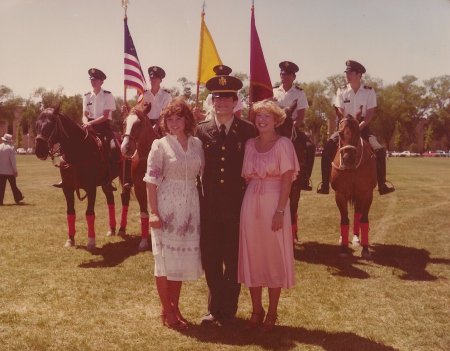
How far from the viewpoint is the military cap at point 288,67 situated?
379 inches

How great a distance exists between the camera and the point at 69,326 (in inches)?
233

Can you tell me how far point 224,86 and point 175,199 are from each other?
4.58ft

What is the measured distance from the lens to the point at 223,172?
568cm

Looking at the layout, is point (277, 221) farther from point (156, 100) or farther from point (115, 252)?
point (156, 100)

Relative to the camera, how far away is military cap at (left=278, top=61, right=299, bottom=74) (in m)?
9.62

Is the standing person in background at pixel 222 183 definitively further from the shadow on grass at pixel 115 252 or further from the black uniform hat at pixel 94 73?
the black uniform hat at pixel 94 73

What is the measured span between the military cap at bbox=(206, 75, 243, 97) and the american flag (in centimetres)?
511

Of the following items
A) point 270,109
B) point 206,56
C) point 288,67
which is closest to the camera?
point 270,109

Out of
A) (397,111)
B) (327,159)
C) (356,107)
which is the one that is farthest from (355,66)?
(397,111)

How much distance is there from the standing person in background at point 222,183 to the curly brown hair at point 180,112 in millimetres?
174

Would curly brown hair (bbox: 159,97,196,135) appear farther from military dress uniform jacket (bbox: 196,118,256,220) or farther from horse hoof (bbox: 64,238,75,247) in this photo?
horse hoof (bbox: 64,238,75,247)

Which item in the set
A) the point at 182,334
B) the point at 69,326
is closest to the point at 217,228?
the point at 182,334

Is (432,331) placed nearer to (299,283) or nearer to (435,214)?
(299,283)

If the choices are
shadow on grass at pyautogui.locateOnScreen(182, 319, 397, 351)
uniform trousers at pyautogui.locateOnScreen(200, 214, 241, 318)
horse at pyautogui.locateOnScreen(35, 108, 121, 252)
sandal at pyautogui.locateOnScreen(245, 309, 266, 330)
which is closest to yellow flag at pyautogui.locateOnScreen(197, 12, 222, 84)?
uniform trousers at pyautogui.locateOnScreen(200, 214, 241, 318)
